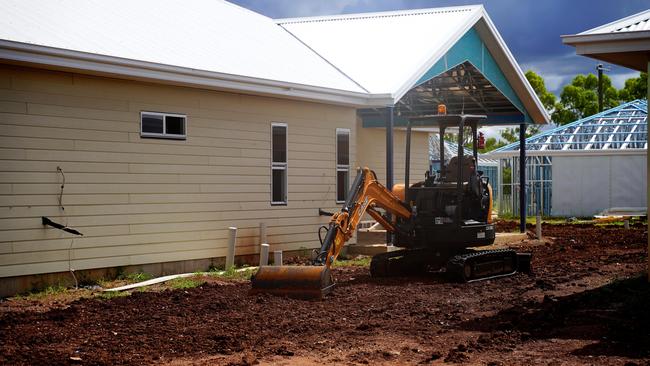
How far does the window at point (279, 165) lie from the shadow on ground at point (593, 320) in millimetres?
7325

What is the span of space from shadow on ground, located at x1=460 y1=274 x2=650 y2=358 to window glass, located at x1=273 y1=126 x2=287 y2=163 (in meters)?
7.48

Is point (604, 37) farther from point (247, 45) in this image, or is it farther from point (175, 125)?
point (247, 45)

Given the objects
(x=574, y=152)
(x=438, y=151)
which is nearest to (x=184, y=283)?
(x=574, y=152)

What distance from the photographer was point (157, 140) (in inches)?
627

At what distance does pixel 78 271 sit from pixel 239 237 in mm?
4056

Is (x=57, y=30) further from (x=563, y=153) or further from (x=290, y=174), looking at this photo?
(x=563, y=153)

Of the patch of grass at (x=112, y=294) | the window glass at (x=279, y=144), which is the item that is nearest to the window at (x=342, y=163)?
the window glass at (x=279, y=144)

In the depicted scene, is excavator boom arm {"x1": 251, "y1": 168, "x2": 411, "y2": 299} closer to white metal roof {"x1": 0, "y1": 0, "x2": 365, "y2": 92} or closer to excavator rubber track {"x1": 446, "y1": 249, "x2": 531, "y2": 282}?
excavator rubber track {"x1": 446, "y1": 249, "x2": 531, "y2": 282}

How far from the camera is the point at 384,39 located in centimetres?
2341

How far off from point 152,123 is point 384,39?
9209 millimetres

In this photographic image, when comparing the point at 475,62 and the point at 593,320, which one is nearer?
the point at 593,320

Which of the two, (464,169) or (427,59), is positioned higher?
(427,59)

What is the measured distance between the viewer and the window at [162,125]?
15703 mm

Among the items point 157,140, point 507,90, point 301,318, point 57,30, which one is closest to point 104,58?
point 57,30
